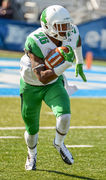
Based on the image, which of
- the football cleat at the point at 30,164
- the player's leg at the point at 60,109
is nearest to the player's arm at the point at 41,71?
the player's leg at the point at 60,109

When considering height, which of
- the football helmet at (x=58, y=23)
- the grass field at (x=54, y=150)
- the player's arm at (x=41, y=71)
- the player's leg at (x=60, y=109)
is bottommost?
the grass field at (x=54, y=150)

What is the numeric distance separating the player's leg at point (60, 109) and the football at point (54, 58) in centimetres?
26

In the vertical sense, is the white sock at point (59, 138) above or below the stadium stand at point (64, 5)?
above

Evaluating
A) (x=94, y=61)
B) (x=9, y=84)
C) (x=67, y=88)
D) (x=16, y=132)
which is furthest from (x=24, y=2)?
(x=67, y=88)

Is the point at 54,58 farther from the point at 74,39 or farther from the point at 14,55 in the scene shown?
the point at 14,55

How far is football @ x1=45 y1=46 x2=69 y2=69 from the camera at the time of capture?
425 centimetres

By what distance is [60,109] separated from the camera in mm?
4312

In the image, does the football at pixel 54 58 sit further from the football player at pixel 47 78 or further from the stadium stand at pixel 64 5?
the stadium stand at pixel 64 5

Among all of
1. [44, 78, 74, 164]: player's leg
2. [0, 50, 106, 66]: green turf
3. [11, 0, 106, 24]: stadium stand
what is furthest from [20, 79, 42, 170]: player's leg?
[11, 0, 106, 24]: stadium stand

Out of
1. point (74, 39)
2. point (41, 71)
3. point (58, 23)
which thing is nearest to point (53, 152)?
point (74, 39)

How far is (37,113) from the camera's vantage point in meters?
4.60

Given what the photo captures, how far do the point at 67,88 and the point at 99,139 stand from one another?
1763mm

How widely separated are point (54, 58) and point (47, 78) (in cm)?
19

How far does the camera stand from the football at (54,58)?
4.25 meters
